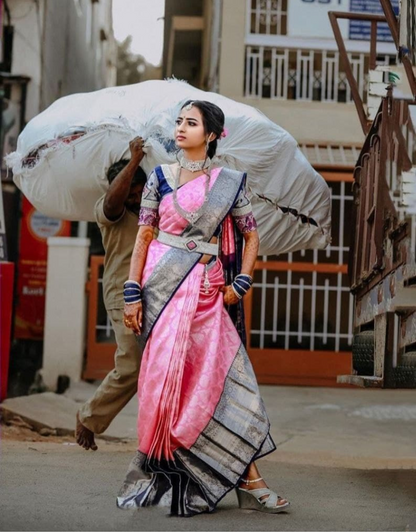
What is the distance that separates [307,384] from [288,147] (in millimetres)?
4844

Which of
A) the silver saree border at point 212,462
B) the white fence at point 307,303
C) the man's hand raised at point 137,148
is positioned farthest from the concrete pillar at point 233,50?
the silver saree border at point 212,462

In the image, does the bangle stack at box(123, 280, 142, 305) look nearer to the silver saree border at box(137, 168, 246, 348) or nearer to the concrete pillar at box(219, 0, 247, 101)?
the silver saree border at box(137, 168, 246, 348)

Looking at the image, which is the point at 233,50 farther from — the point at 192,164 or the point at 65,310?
the point at 192,164

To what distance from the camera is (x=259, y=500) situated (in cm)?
374

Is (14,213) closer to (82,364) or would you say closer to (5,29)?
(5,29)

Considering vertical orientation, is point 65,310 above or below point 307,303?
Answer: below

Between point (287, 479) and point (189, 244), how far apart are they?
4.94 feet

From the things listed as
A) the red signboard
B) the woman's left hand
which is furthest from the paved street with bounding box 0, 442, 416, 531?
the red signboard

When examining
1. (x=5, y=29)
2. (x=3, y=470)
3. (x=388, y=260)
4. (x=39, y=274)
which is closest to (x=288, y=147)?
(x=388, y=260)

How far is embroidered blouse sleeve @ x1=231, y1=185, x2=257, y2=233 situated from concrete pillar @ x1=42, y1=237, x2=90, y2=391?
5376 mm

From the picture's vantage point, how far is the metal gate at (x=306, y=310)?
31.1ft

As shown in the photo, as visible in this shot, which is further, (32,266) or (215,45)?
(32,266)

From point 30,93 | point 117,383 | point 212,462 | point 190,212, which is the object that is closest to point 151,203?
point 190,212

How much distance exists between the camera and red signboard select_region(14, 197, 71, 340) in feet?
37.0
